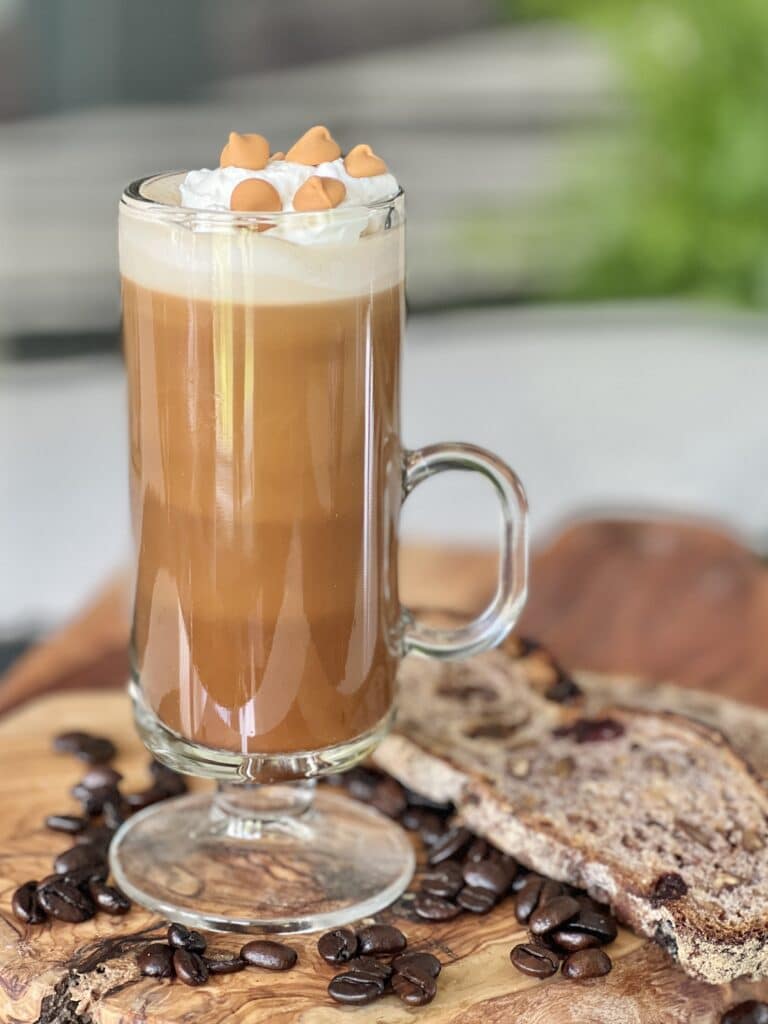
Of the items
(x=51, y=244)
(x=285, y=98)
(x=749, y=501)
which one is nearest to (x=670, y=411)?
(x=749, y=501)

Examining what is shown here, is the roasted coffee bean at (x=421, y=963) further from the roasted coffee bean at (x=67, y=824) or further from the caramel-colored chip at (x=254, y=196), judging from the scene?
the caramel-colored chip at (x=254, y=196)

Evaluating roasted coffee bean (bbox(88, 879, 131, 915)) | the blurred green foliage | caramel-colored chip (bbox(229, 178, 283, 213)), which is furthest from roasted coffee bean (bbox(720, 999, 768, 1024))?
the blurred green foliage

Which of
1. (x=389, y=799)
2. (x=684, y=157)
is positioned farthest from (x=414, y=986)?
(x=684, y=157)

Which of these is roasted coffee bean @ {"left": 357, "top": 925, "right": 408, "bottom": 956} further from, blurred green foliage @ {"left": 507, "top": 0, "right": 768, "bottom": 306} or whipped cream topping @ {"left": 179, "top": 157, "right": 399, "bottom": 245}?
blurred green foliage @ {"left": 507, "top": 0, "right": 768, "bottom": 306}

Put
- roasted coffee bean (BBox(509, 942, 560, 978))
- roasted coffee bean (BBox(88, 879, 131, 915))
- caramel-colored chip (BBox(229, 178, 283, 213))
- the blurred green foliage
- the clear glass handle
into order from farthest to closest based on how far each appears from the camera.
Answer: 1. the blurred green foliage
2. the clear glass handle
3. roasted coffee bean (BBox(88, 879, 131, 915))
4. roasted coffee bean (BBox(509, 942, 560, 978))
5. caramel-colored chip (BBox(229, 178, 283, 213))

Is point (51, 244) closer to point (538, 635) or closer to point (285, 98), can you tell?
point (285, 98)

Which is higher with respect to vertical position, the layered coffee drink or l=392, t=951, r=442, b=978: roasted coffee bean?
the layered coffee drink

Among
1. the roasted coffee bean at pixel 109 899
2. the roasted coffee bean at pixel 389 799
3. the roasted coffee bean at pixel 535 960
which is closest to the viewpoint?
the roasted coffee bean at pixel 535 960

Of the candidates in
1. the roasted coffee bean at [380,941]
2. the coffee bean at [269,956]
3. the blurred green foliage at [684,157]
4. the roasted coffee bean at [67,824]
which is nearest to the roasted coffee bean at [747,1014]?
the roasted coffee bean at [380,941]
